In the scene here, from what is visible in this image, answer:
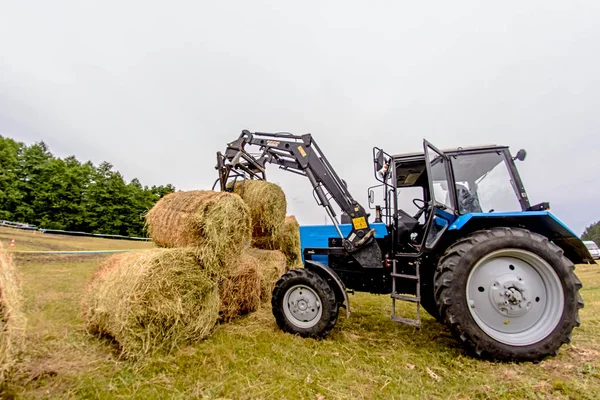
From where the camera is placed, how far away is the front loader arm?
3.94 m

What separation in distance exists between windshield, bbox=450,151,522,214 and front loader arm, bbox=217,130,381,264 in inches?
49.0

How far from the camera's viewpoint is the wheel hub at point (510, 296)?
2.89 meters

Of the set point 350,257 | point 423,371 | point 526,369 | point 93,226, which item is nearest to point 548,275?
point 526,369

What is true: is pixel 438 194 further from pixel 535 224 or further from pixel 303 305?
pixel 303 305

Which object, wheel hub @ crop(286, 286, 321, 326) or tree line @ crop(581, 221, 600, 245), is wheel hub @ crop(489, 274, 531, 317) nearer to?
wheel hub @ crop(286, 286, 321, 326)

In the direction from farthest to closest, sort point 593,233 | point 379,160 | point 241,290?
point 593,233
point 241,290
point 379,160

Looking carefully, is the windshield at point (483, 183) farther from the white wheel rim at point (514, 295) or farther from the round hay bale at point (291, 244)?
the round hay bale at point (291, 244)

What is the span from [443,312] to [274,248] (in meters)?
3.91

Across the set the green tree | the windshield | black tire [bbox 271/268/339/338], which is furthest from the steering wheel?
the green tree

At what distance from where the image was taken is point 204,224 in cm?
364

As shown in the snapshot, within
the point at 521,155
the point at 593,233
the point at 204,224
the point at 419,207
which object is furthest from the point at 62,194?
the point at 593,233

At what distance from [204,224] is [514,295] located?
3.58 metres

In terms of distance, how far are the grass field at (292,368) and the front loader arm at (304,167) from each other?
1240 mm

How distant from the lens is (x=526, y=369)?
258 centimetres
